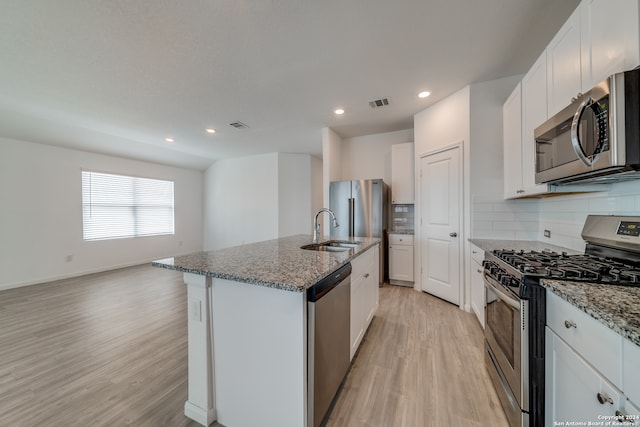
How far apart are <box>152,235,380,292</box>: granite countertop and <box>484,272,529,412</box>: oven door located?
917 millimetres

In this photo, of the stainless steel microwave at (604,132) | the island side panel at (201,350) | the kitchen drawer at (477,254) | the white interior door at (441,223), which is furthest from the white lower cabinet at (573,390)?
the white interior door at (441,223)

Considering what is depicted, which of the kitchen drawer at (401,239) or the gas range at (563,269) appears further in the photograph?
the kitchen drawer at (401,239)

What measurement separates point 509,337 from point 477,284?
1.41 metres

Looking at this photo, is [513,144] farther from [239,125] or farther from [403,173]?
[239,125]

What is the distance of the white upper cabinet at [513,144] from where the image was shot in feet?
6.82

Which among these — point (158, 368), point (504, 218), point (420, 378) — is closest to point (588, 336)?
point (420, 378)

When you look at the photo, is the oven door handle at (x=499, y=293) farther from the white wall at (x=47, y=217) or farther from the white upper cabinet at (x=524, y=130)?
the white wall at (x=47, y=217)

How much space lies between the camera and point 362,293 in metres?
2.03

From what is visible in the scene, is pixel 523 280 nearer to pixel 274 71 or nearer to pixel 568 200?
pixel 568 200

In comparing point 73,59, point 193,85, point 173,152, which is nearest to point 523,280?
point 193,85

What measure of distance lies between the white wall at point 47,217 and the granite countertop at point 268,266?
4675 mm

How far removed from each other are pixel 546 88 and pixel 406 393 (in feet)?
7.65

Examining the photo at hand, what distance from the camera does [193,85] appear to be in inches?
105

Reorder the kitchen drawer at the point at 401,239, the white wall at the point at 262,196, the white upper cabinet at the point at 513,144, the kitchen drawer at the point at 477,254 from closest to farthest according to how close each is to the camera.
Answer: the white upper cabinet at the point at 513,144, the kitchen drawer at the point at 477,254, the kitchen drawer at the point at 401,239, the white wall at the point at 262,196
